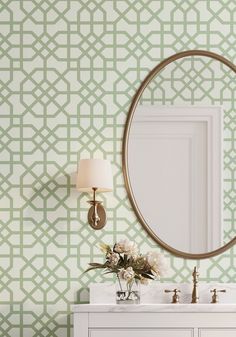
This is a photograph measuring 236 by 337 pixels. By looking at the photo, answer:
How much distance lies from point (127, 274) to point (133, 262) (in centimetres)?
9

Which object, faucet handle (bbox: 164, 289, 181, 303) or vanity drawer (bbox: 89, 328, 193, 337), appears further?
faucet handle (bbox: 164, 289, 181, 303)

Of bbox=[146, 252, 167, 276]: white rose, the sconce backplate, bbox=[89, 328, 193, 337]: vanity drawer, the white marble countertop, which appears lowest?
bbox=[89, 328, 193, 337]: vanity drawer

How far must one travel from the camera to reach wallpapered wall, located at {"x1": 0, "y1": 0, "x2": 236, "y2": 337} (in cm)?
369

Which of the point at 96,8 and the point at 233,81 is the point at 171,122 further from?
the point at 96,8

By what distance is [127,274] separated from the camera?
11.0 feet

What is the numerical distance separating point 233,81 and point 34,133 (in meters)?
1.01

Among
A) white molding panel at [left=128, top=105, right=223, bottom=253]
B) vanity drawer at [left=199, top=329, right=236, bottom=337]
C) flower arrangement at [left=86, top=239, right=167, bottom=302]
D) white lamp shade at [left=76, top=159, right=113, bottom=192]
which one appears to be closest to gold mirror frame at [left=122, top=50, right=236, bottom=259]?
white molding panel at [left=128, top=105, right=223, bottom=253]

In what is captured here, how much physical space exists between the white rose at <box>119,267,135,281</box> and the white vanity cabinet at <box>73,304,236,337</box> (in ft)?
0.47

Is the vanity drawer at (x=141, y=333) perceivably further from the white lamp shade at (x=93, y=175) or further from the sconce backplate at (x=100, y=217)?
the white lamp shade at (x=93, y=175)

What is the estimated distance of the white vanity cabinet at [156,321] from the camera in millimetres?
3418

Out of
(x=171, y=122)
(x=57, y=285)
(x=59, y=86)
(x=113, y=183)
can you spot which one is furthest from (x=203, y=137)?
(x=57, y=285)

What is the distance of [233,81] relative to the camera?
3.75 m

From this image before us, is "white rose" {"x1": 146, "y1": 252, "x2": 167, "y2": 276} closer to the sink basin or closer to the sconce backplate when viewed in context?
the sink basin

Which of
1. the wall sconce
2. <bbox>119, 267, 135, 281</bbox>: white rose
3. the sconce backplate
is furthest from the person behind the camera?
the sconce backplate
